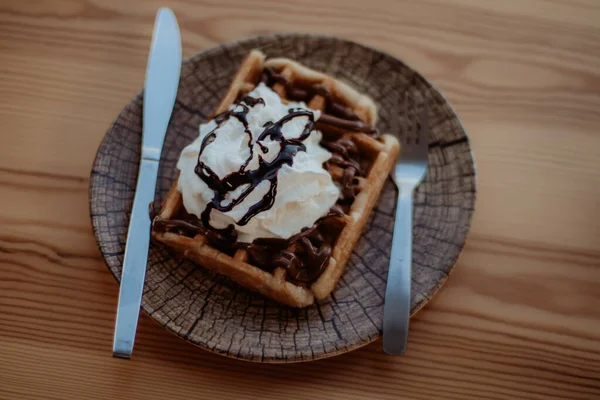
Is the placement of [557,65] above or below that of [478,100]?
above

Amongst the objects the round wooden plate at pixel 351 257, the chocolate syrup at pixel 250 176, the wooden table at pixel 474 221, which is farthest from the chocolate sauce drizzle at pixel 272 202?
the wooden table at pixel 474 221

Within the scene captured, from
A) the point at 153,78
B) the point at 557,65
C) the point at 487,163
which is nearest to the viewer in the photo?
the point at 153,78

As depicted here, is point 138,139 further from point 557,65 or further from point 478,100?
point 557,65

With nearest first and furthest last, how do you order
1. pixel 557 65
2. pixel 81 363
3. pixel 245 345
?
pixel 245 345, pixel 81 363, pixel 557 65

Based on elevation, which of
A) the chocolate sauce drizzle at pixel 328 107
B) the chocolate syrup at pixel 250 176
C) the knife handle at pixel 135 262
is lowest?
the knife handle at pixel 135 262

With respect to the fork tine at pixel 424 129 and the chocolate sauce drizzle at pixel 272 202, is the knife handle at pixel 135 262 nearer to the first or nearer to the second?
the chocolate sauce drizzle at pixel 272 202

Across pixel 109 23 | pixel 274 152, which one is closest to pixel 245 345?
pixel 274 152

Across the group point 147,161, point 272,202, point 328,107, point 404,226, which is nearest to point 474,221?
point 404,226
